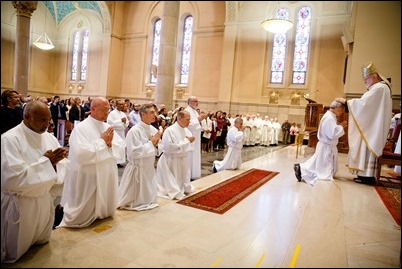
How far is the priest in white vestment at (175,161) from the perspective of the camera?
4.79 meters

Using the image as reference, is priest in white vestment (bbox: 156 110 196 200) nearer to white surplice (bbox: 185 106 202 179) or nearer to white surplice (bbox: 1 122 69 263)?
white surplice (bbox: 185 106 202 179)

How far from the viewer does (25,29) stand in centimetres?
1231

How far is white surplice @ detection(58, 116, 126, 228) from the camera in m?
3.30

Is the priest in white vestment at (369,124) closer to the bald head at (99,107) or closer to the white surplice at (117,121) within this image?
the bald head at (99,107)

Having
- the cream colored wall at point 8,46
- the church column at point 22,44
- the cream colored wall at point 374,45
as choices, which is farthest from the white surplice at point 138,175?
the cream colored wall at point 8,46

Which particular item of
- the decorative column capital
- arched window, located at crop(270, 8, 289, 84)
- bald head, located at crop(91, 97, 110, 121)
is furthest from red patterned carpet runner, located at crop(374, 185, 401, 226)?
the decorative column capital

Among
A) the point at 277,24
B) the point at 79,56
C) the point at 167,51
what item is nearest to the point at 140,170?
the point at 167,51

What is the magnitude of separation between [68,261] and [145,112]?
2.18 m

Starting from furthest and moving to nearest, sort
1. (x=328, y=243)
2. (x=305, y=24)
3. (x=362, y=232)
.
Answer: (x=305, y=24) < (x=362, y=232) < (x=328, y=243)

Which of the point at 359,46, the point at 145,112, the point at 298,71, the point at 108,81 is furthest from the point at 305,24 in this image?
the point at 145,112

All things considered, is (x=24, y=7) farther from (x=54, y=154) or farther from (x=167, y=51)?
(x=54, y=154)

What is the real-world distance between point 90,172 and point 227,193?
2482 mm

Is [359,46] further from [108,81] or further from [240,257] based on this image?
[108,81]

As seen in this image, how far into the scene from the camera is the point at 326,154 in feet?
18.9
